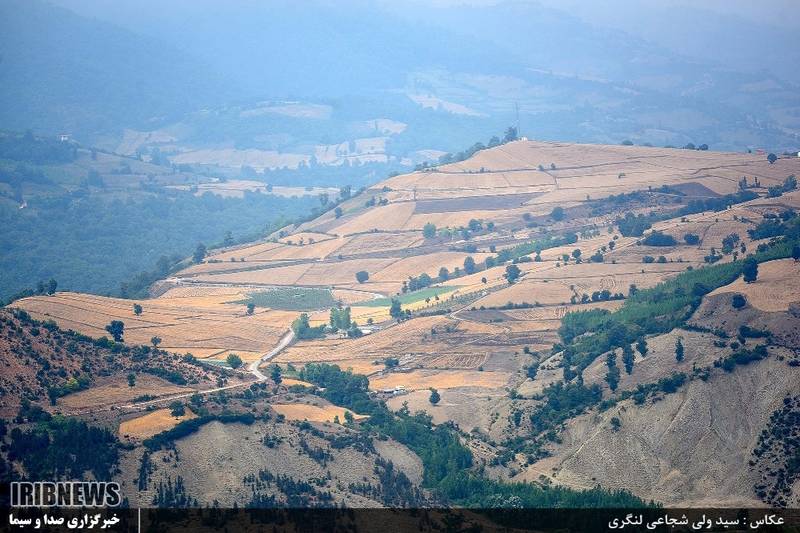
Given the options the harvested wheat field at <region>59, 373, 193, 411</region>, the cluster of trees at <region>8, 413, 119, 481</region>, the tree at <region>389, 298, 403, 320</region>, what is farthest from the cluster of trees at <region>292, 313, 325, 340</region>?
the cluster of trees at <region>8, 413, 119, 481</region>

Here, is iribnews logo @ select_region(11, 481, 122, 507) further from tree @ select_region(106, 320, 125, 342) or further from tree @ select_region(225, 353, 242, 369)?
tree @ select_region(106, 320, 125, 342)

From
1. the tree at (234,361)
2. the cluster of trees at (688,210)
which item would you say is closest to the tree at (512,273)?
the cluster of trees at (688,210)

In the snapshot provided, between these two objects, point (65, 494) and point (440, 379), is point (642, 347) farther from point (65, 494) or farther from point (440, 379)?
point (65, 494)

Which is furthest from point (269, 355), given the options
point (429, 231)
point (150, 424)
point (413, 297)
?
point (429, 231)

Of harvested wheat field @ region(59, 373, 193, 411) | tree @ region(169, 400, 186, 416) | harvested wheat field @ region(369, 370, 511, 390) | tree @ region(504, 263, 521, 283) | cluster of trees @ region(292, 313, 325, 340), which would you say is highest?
tree @ region(504, 263, 521, 283)

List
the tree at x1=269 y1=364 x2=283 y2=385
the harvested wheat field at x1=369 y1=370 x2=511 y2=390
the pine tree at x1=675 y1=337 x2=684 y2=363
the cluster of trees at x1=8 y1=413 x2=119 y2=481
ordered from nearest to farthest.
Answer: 1. the cluster of trees at x1=8 y1=413 x2=119 y2=481
2. the pine tree at x1=675 y1=337 x2=684 y2=363
3. the tree at x1=269 y1=364 x2=283 y2=385
4. the harvested wheat field at x1=369 y1=370 x2=511 y2=390

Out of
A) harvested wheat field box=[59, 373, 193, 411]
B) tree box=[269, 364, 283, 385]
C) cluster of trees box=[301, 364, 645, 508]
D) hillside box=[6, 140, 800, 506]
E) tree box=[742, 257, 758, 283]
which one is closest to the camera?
cluster of trees box=[301, 364, 645, 508]

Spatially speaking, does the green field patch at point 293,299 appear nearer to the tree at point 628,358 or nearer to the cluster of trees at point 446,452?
the cluster of trees at point 446,452
